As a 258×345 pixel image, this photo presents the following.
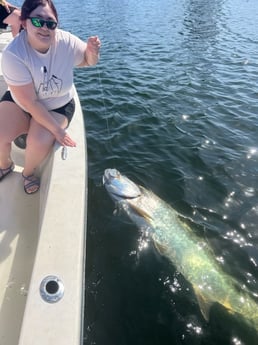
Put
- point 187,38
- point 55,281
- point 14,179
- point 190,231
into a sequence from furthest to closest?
point 187,38 → point 190,231 → point 14,179 → point 55,281

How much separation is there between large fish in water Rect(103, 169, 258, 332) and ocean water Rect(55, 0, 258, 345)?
0.32ft

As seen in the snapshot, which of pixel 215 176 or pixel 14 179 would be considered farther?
pixel 215 176

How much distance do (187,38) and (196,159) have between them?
34.7 feet

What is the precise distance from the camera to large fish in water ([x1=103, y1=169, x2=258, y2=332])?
317 cm

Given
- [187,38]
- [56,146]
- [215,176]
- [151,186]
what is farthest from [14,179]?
[187,38]

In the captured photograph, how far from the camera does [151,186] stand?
16.1 ft

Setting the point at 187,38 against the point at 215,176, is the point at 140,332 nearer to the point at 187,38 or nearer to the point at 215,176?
the point at 215,176

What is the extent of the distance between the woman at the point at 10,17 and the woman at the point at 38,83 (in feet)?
4.51

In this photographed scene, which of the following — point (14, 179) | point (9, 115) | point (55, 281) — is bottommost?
point (14, 179)

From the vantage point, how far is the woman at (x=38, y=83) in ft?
9.87

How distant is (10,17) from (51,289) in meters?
3.83

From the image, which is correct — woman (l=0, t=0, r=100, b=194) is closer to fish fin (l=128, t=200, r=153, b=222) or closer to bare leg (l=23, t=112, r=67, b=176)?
bare leg (l=23, t=112, r=67, b=176)

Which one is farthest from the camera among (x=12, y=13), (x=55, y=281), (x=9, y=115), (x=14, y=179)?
(x=12, y=13)

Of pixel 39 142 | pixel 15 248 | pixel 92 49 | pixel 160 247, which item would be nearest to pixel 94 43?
pixel 92 49
